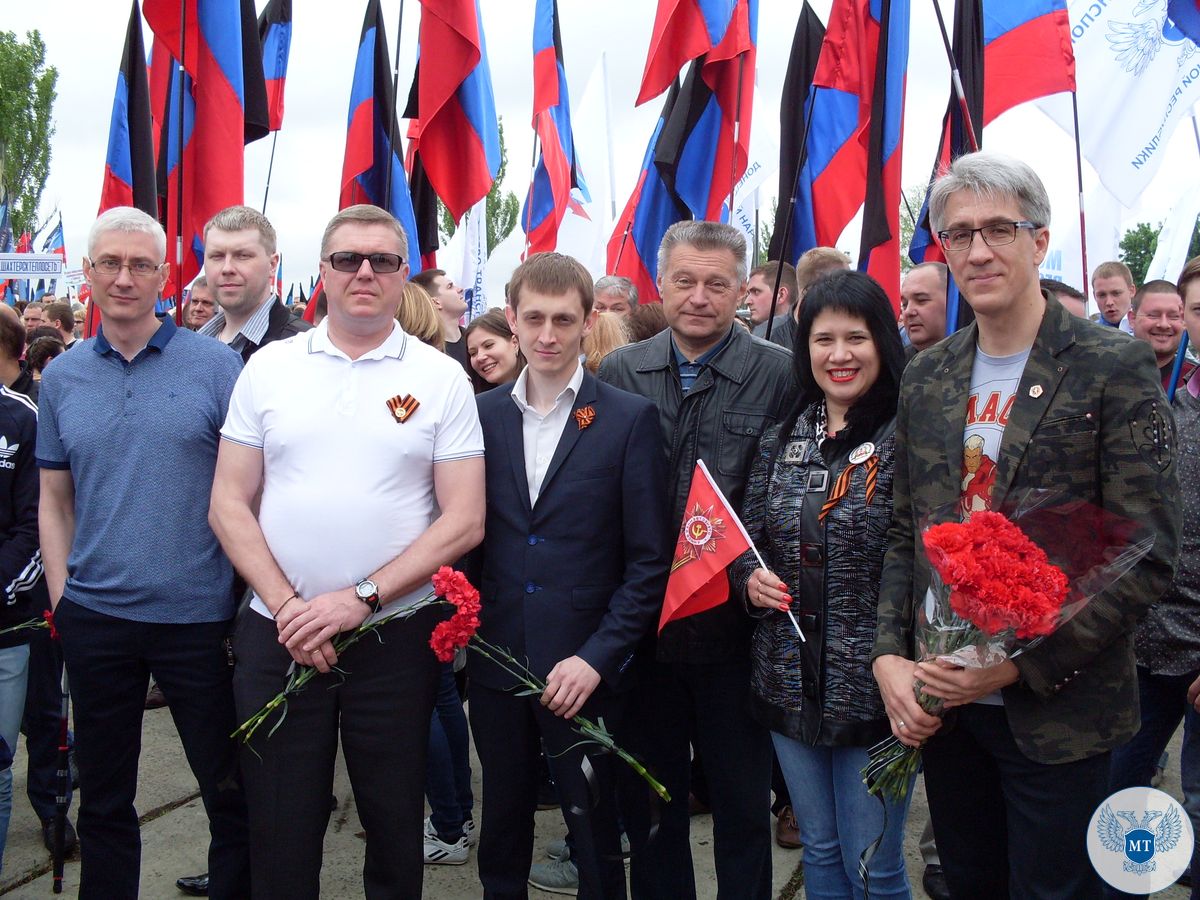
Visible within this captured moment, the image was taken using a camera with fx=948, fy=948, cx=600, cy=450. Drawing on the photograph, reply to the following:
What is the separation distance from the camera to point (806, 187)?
20.0 feet

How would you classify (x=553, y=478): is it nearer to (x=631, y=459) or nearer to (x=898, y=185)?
(x=631, y=459)

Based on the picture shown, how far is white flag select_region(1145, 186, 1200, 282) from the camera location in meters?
6.60

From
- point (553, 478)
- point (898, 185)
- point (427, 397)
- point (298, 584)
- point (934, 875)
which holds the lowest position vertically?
point (934, 875)

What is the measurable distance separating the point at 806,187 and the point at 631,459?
3996 millimetres

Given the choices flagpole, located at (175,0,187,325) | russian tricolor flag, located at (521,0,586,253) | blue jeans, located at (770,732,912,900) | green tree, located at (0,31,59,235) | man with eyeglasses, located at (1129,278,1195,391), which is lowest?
blue jeans, located at (770,732,912,900)

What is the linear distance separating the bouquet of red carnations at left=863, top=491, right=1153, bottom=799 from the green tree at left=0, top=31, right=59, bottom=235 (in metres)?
32.7

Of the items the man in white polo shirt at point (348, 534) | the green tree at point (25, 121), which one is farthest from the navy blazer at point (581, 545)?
the green tree at point (25, 121)

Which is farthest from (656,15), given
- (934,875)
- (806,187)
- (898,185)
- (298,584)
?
(934,875)

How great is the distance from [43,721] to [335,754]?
2.10 m

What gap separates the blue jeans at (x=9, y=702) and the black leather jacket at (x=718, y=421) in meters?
2.35

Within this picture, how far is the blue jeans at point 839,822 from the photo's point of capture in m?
2.41

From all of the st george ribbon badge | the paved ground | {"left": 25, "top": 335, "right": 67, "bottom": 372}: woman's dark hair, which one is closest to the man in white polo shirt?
the st george ribbon badge

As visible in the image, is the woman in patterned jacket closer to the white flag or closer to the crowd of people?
the crowd of people

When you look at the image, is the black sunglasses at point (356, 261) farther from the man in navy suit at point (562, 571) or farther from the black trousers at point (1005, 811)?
the black trousers at point (1005, 811)
